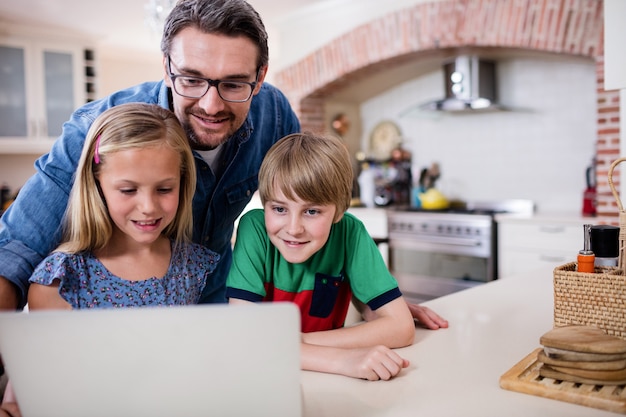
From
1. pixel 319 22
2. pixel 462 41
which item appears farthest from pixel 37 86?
pixel 462 41

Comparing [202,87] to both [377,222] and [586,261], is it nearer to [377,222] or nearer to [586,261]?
[586,261]

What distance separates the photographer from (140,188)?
1.20 meters

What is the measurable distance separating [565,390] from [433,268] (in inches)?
145

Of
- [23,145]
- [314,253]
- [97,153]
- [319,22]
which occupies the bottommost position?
[314,253]

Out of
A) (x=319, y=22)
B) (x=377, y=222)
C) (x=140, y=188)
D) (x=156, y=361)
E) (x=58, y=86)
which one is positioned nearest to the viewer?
(x=156, y=361)

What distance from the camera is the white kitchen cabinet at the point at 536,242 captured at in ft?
12.3

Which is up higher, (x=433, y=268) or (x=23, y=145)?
(x=23, y=145)

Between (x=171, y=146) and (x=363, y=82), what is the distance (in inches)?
170

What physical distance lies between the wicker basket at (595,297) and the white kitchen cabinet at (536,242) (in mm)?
2712

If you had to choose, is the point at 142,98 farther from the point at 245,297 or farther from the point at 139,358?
the point at 139,358

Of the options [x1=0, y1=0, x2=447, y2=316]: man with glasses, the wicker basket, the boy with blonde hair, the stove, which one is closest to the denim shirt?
[x1=0, y1=0, x2=447, y2=316]: man with glasses

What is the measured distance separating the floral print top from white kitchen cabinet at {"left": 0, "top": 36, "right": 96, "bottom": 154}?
185 inches

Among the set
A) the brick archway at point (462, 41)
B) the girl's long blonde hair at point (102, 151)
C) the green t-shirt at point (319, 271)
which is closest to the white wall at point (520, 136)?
the brick archway at point (462, 41)

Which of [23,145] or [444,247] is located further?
[23,145]
